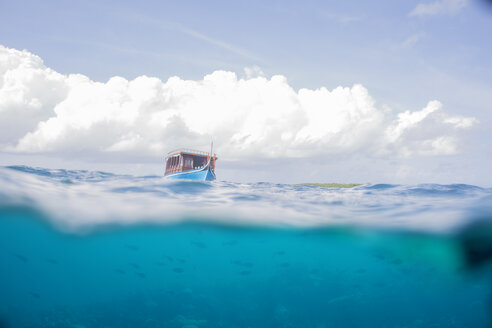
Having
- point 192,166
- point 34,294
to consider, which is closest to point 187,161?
point 192,166

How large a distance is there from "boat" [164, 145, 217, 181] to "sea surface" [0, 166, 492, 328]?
2450 centimetres

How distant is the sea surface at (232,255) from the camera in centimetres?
870

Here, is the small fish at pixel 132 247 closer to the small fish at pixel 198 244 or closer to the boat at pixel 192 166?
the small fish at pixel 198 244

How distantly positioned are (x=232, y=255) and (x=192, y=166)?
28.8 m

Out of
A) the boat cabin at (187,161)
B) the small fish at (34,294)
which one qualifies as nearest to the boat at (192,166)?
the boat cabin at (187,161)

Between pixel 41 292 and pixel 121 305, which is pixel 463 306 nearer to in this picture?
pixel 121 305

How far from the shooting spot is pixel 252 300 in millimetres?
11703

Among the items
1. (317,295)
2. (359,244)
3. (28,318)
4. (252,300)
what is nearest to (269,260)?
(252,300)

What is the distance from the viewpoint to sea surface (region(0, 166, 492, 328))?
28.6 feet

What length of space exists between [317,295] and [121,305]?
338 inches

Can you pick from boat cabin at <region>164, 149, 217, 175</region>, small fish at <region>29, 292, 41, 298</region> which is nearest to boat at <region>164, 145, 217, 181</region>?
boat cabin at <region>164, 149, 217, 175</region>

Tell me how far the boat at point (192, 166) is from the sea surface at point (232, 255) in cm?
2450

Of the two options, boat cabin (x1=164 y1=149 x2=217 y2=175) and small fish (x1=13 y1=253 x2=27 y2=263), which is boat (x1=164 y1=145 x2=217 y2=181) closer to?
boat cabin (x1=164 y1=149 x2=217 y2=175)

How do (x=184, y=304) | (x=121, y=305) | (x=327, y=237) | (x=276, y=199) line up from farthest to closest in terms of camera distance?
(x=184, y=304)
(x=121, y=305)
(x=276, y=199)
(x=327, y=237)
